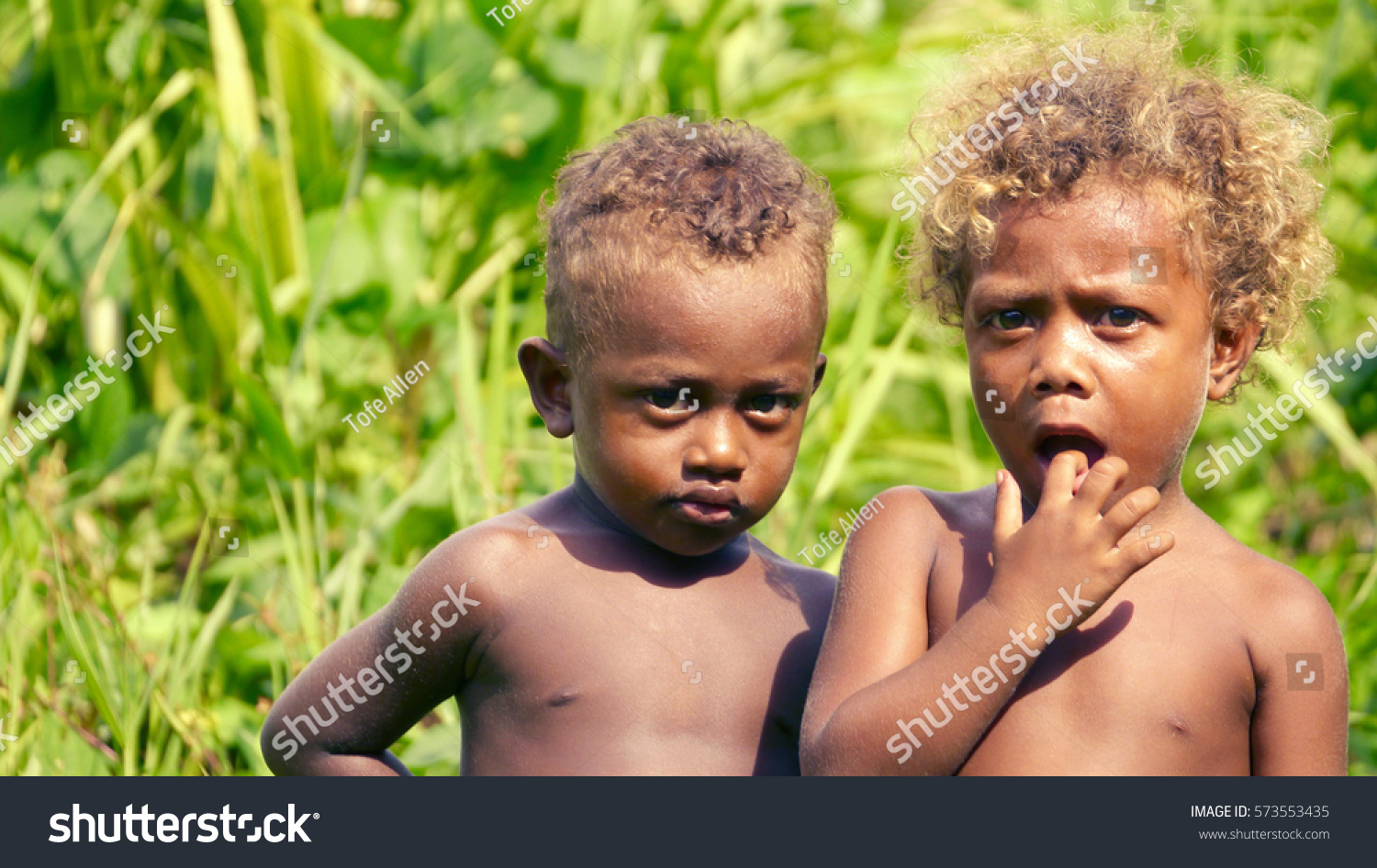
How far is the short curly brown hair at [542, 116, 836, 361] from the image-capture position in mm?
1753

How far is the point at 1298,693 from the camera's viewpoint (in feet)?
5.43

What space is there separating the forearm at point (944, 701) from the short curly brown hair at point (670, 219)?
1.53 ft

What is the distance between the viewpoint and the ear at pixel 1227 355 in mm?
1810

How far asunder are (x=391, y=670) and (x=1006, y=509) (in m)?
0.82

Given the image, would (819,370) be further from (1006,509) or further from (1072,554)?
(1072,554)

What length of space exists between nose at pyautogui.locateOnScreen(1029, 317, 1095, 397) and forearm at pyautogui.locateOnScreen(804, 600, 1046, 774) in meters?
0.28

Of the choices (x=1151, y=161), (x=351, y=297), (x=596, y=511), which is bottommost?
(x=596, y=511)
